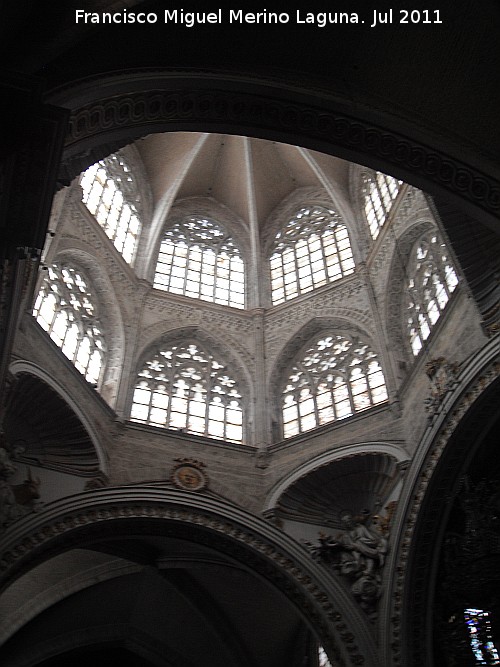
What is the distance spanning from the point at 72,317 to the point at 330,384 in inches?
233

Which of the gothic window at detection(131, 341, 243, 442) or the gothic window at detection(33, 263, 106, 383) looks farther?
the gothic window at detection(131, 341, 243, 442)

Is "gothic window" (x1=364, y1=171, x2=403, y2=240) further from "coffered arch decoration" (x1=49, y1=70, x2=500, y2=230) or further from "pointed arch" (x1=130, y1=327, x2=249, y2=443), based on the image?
"coffered arch decoration" (x1=49, y1=70, x2=500, y2=230)

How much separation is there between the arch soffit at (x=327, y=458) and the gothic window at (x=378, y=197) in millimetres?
6041

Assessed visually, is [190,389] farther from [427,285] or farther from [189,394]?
[427,285]

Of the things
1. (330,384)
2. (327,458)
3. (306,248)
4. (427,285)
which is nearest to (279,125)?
(427,285)

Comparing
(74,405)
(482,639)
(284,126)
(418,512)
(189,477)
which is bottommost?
(482,639)

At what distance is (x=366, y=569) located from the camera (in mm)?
13203

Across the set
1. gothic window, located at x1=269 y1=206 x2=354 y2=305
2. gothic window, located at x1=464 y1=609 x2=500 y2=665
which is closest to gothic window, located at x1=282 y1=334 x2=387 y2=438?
gothic window, located at x1=269 y1=206 x2=354 y2=305

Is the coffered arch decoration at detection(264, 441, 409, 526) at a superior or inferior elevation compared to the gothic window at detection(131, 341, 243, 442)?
inferior

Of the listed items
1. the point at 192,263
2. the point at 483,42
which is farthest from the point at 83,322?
the point at 483,42

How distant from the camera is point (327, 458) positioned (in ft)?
47.7

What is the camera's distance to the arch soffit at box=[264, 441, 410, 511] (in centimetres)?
1412

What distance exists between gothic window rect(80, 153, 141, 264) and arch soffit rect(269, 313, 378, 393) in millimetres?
4718

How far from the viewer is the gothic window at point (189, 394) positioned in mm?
16188
